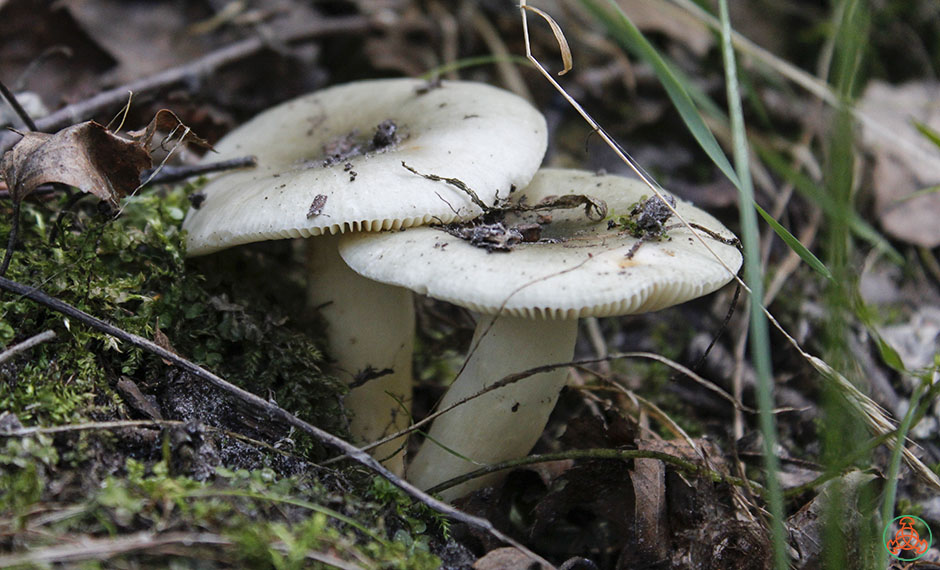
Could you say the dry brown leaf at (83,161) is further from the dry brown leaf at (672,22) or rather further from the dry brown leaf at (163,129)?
the dry brown leaf at (672,22)

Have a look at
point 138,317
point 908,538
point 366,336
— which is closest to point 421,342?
point 366,336

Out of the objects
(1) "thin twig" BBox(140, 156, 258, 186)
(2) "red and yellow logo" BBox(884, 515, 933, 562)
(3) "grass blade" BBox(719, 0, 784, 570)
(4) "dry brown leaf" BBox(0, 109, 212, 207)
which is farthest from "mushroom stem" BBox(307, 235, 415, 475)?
(2) "red and yellow logo" BBox(884, 515, 933, 562)

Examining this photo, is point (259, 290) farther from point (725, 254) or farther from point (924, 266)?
point (924, 266)

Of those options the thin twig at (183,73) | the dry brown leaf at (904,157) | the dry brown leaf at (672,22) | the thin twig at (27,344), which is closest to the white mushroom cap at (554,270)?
the thin twig at (27,344)

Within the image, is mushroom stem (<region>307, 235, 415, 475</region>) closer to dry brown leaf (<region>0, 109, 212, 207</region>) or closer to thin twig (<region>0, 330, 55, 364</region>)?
dry brown leaf (<region>0, 109, 212, 207</region>)

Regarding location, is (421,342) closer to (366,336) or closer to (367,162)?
(366,336)
